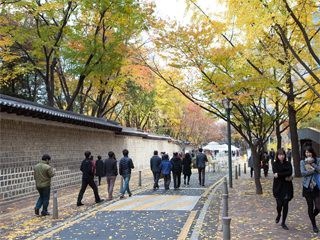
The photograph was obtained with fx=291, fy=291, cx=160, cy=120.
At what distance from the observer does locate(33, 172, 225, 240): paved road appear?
6.42m

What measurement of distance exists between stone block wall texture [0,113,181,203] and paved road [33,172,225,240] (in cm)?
410

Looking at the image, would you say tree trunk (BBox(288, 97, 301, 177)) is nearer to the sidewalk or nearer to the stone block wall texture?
the sidewalk

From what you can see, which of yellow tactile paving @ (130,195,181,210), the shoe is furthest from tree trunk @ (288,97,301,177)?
the shoe

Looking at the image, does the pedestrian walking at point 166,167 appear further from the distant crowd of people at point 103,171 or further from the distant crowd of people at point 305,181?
the distant crowd of people at point 305,181

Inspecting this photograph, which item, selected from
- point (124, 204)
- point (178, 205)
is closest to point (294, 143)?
point (178, 205)

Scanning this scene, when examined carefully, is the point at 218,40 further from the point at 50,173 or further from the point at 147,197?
the point at 50,173

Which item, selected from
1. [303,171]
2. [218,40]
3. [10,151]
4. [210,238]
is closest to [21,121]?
[10,151]

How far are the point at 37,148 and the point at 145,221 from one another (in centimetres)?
776

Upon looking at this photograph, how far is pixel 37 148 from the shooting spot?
43.2 ft

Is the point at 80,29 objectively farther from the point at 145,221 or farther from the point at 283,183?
the point at 283,183

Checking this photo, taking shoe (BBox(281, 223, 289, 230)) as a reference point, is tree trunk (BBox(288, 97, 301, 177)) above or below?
above

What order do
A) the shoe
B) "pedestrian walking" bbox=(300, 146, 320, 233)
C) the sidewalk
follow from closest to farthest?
the sidewalk, "pedestrian walking" bbox=(300, 146, 320, 233), the shoe

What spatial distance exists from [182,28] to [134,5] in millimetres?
6030

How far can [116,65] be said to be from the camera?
18.7 m
